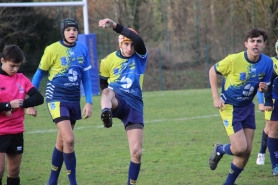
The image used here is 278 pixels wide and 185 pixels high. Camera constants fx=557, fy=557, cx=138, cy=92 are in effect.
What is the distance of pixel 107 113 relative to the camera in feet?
19.5

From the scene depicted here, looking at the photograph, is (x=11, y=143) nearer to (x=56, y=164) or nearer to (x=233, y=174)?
(x=56, y=164)

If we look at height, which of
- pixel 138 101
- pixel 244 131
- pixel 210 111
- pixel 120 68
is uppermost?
pixel 120 68

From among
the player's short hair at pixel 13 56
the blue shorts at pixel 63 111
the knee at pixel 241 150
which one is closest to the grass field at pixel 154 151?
the knee at pixel 241 150

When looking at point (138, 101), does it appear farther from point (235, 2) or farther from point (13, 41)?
point (235, 2)

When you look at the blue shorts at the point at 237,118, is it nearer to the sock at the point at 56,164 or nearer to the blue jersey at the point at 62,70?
the blue jersey at the point at 62,70

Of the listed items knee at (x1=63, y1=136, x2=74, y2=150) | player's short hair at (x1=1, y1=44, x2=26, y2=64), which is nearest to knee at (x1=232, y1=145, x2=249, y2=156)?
knee at (x1=63, y1=136, x2=74, y2=150)

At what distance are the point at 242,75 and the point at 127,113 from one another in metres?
1.49

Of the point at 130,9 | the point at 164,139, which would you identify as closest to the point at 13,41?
the point at 130,9

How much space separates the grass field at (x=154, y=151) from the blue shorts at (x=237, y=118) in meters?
0.86

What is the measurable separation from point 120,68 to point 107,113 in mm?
773

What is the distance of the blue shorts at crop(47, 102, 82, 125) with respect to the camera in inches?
→ 267

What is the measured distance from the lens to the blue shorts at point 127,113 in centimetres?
643

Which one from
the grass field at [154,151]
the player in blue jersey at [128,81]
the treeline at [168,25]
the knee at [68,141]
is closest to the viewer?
the player in blue jersey at [128,81]

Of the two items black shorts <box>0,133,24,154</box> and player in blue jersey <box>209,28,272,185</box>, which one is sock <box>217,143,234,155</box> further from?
black shorts <box>0,133,24,154</box>
